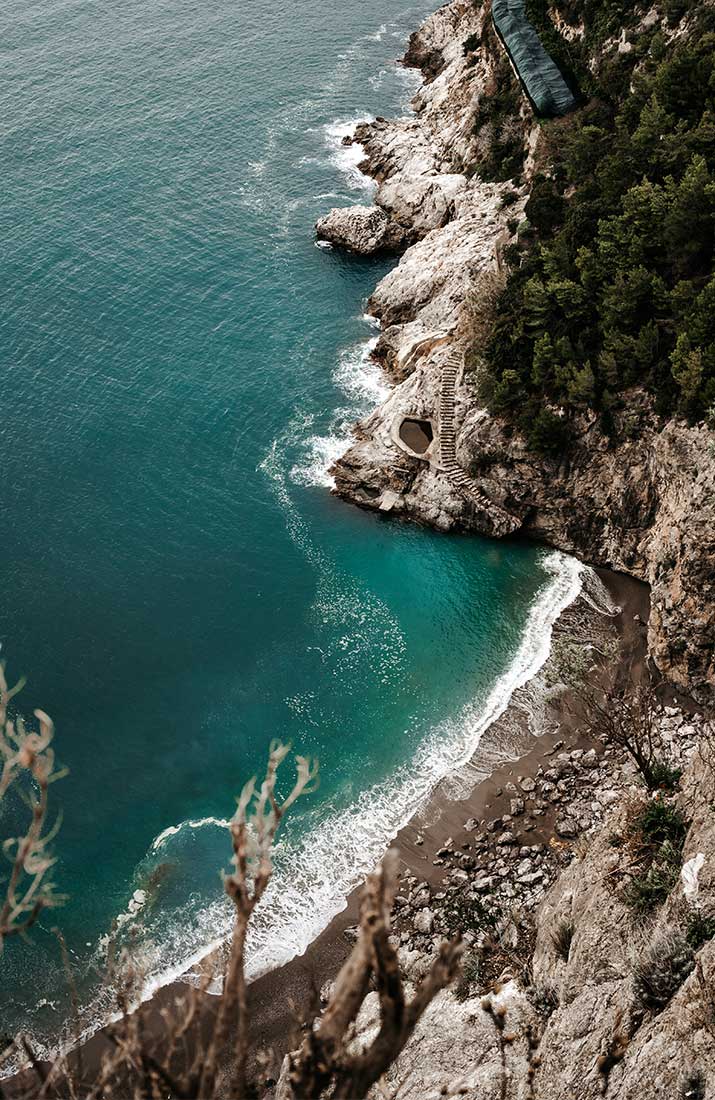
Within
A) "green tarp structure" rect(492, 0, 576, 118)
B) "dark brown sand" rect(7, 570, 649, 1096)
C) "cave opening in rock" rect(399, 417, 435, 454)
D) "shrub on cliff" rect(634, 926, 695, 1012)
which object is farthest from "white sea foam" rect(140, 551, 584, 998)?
"green tarp structure" rect(492, 0, 576, 118)

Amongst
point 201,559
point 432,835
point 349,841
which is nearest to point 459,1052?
point 432,835

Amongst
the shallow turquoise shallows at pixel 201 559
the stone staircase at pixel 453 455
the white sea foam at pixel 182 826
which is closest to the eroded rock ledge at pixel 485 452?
the stone staircase at pixel 453 455

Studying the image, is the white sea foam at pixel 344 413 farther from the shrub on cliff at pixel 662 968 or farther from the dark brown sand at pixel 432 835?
the shrub on cliff at pixel 662 968

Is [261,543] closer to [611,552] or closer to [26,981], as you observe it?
[611,552]

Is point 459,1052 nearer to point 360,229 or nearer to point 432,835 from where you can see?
point 432,835

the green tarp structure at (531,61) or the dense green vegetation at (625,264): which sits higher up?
the green tarp structure at (531,61)
